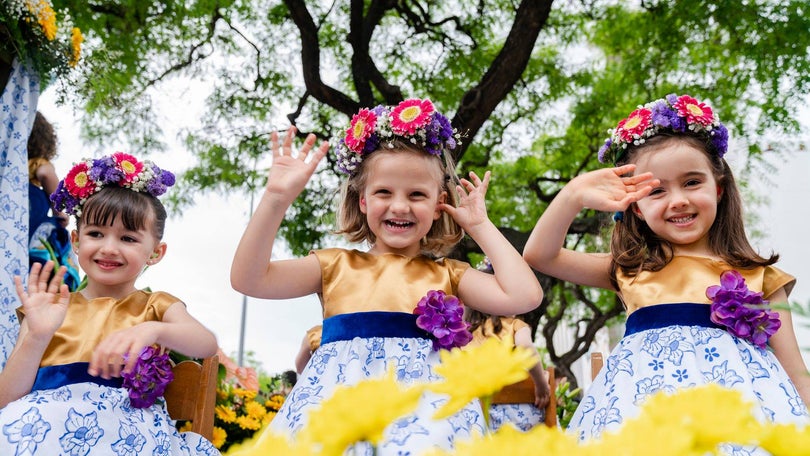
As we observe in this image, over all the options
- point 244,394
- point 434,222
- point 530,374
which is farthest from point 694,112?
point 244,394

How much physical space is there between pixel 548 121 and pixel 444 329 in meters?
6.27

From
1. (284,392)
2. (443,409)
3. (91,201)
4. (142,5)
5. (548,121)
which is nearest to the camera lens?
(443,409)

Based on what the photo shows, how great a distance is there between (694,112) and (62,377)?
211 centimetres

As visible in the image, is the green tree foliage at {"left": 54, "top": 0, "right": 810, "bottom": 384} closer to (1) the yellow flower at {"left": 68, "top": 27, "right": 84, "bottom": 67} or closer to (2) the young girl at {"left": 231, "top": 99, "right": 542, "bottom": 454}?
(1) the yellow flower at {"left": 68, "top": 27, "right": 84, "bottom": 67}

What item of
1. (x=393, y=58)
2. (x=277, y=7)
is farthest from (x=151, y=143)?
(x=393, y=58)

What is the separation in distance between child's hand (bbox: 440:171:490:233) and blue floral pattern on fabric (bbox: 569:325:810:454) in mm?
572

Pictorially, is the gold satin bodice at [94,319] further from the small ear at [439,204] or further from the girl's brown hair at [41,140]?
the girl's brown hair at [41,140]

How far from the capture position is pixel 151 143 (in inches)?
288

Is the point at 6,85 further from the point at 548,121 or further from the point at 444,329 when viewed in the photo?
the point at 548,121

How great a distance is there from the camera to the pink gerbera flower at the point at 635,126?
235 centimetres

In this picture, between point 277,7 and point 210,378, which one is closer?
point 210,378

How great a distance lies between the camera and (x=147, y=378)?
2189 millimetres

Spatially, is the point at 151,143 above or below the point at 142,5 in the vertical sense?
below

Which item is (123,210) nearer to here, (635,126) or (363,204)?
(363,204)
